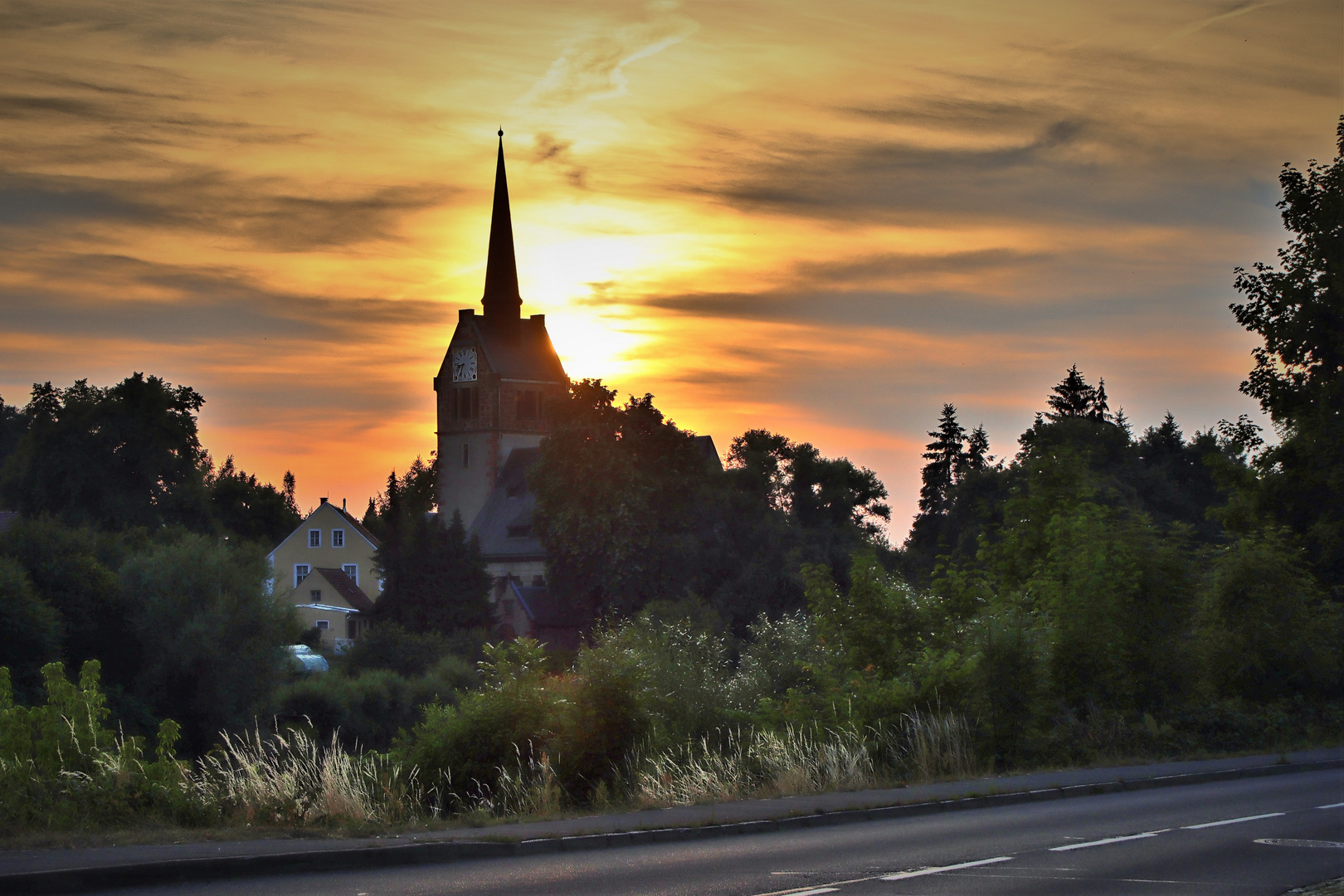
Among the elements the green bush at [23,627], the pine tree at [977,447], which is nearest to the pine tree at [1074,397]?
the pine tree at [977,447]

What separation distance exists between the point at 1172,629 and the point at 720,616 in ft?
146

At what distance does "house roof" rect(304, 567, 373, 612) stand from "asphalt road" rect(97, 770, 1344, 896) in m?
86.5

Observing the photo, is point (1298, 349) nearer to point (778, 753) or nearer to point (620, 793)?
point (778, 753)

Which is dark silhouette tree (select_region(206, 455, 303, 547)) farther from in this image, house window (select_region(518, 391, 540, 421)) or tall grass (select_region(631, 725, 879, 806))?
tall grass (select_region(631, 725, 879, 806))

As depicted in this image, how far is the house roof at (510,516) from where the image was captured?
91.9 m

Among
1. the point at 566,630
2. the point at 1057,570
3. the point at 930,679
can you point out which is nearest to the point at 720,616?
the point at 566,630

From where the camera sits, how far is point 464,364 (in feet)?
332

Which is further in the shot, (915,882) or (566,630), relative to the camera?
(566,630)

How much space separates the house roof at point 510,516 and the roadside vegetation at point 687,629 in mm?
13814

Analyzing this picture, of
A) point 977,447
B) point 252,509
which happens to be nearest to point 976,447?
point 977,447

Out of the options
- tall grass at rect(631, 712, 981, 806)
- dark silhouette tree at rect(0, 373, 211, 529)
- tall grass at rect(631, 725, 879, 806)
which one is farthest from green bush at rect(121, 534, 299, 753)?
tall grass at rect(631, 725, 879, 806)

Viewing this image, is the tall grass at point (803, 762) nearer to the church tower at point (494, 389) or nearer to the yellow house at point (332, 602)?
the yellow house at point (332, 602)

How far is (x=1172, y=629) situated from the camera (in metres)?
25.0

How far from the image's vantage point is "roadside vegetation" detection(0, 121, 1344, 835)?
1764 cm
